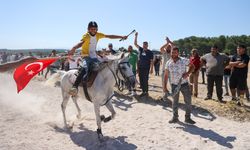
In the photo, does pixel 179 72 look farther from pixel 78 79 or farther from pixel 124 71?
pixel 78 79

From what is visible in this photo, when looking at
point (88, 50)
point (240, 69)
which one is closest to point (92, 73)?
point (88, 50)

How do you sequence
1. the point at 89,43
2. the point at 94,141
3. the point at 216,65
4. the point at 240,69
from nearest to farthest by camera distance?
1. the point at 94,141
2. the point at 89,43
3. the point at 240,69
4. the point at 216,65

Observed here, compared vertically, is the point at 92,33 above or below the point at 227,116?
above

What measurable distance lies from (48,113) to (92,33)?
447 centimetres

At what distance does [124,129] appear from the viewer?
31.2ft

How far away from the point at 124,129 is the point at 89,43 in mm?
2707

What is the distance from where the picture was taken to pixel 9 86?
19.7 metres

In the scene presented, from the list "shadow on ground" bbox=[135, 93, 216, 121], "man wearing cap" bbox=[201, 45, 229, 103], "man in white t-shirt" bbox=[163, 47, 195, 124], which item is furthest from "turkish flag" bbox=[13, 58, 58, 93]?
"man wearing cap" bbox=[201, 45, 229, 103]

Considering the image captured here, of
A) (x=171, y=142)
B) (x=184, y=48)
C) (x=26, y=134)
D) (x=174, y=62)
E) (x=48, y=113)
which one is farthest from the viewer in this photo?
(x=184, y=48)

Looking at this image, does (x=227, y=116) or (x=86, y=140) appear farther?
(x=227, y=116)

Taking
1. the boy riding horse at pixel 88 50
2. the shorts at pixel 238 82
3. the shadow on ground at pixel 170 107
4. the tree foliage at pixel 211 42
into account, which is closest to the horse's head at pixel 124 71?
the boy riding horse at pixel 88 50

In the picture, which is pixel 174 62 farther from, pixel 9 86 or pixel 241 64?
pixel 9 86

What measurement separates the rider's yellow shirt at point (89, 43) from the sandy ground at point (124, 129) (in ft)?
7.44

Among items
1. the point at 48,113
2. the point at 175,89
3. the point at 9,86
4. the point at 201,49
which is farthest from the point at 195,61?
the point at 201,49
